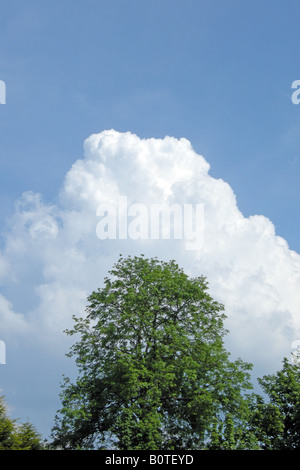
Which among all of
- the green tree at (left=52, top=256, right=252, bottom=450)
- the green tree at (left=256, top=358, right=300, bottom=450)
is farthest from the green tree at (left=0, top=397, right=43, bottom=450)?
the green tree at (left=256, top=358, right=300, bottom=450)

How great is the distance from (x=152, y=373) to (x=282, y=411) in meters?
18.1

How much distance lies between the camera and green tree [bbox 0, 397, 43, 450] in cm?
3788

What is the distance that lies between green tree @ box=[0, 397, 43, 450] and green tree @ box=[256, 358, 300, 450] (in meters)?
19.0

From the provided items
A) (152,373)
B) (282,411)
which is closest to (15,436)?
(152,373)

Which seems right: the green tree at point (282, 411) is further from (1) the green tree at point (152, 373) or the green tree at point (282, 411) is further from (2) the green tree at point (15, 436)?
(2) the green tree at point (15, 436)

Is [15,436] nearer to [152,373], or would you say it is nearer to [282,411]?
[152,373]

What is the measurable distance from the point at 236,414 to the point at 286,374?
1509cm

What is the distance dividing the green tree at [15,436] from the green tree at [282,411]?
19.0 meters

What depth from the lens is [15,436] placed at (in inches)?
1516

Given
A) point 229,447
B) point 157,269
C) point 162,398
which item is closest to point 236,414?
point 229,447

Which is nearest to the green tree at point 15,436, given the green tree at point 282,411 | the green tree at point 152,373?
the green tree at point 152,373

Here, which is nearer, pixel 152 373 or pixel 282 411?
pixel 152 373

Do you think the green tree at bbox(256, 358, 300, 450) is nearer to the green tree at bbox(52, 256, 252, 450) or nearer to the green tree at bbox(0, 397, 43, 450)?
the green tree at bbox(52, 256, 252, 450)
